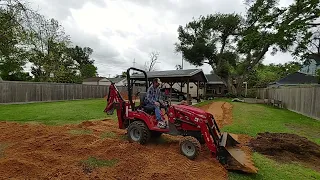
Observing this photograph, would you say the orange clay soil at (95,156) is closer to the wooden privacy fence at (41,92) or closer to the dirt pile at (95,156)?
the dirt pile at (95,156)

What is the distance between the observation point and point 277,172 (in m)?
4.31

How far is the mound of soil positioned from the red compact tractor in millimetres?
944

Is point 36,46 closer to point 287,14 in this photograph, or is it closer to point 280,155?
point 287,14

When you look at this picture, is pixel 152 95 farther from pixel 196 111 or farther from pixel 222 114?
pixel 222 114

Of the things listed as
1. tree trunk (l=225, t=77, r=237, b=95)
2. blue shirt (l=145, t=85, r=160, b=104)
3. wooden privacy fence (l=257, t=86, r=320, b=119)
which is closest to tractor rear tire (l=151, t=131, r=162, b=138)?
blue shirt (l=145, t=85, r=160, b=104)

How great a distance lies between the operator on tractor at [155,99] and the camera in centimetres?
552

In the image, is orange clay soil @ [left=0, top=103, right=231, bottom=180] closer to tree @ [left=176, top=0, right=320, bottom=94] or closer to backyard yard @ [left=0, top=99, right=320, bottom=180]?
backyard yard @ [left=0, top=99, right=320, bottom=180]

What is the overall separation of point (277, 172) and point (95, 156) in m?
3.54

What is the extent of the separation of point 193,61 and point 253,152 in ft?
98.6

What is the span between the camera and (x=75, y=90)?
22469mm

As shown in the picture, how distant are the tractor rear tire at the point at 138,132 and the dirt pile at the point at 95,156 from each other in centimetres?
18

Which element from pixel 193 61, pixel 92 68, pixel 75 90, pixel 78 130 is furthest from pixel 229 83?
pixel 92 68

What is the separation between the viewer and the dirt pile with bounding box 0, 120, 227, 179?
381 centimetres

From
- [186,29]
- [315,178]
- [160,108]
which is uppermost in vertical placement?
[186,29]
